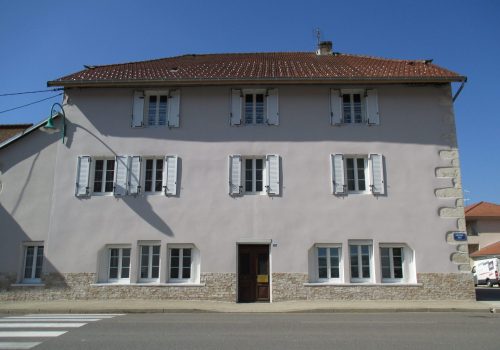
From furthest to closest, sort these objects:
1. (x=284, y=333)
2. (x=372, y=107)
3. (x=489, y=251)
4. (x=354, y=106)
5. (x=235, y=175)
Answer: (x=489, y=251), (x=354, y=106), (x=372, y=107), (x=235, y=175), (x=284, y=333)

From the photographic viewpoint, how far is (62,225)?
15.8 m

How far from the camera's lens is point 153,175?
1617cm

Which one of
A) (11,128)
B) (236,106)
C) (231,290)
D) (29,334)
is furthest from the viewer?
(11,128)

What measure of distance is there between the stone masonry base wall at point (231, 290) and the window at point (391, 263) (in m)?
0.44

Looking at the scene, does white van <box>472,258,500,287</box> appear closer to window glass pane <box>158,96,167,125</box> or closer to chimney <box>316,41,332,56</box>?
chimney <box>316,41,332,56</box>

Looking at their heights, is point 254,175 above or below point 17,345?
above

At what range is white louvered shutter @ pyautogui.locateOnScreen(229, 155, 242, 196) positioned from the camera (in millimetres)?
15680

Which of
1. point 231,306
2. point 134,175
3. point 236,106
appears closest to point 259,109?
point 236,106

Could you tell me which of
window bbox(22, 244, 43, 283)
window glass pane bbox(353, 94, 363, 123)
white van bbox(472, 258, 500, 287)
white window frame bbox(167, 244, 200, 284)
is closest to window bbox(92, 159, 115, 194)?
window bbox(22, 244, 43, 283)

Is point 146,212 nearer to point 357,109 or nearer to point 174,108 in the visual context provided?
point 174,108

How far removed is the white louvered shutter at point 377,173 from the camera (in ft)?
51.3

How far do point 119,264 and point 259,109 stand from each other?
7622 mm

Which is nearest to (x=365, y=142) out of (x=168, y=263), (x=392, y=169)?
(x=392, y=169)

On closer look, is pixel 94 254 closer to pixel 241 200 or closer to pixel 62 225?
pixel 62 225
